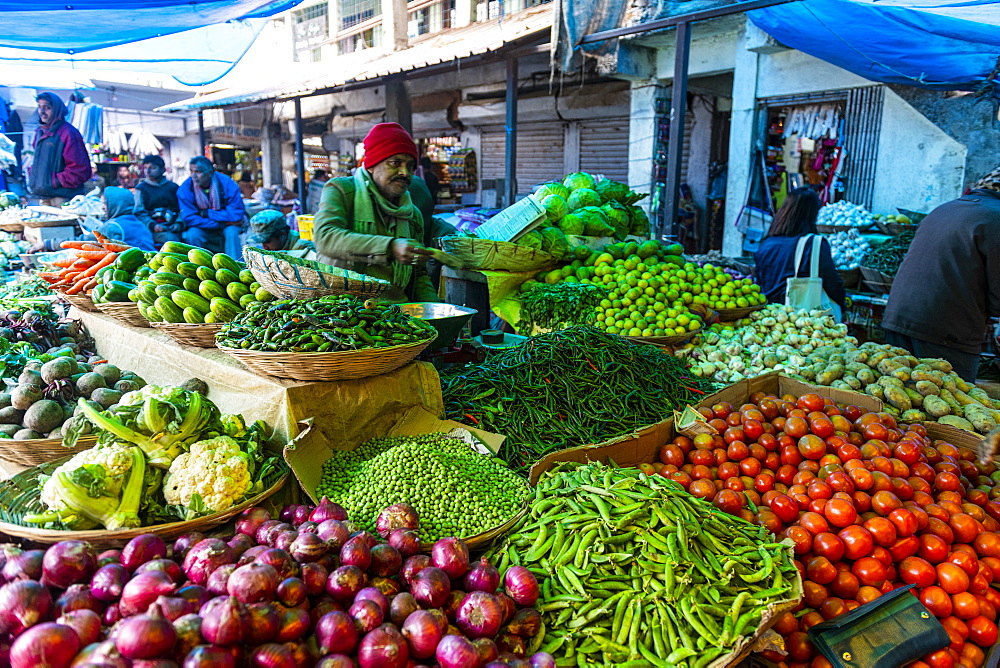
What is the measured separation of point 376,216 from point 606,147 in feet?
24.9

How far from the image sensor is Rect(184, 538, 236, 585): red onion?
153 cm

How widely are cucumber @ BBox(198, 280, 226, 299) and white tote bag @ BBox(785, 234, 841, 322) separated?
4305 millimetres

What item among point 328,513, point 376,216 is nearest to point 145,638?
point 328,513

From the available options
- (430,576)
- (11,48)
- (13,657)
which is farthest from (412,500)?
(11,48)

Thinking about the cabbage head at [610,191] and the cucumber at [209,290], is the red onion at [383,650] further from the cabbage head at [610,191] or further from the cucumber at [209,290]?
the cabbage head at [610,191]

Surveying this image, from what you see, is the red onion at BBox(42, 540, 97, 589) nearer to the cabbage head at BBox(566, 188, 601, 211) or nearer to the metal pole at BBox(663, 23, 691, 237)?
the cabbage head at BBox(566, 188, 601, 211)

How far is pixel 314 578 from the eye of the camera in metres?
1.54

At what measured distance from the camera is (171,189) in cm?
853

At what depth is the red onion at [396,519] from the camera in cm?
188

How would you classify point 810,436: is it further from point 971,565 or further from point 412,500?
point 412,500

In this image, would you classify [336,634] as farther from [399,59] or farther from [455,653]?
[399,59]

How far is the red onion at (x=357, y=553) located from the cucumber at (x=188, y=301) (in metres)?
1.73

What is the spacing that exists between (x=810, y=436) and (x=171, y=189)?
877cm

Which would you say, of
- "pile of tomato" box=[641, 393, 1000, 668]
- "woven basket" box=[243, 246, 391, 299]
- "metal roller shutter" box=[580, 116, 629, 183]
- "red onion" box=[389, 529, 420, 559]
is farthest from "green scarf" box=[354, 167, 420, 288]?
"metal roller shutter" box=[580, 116, 629, 183]
